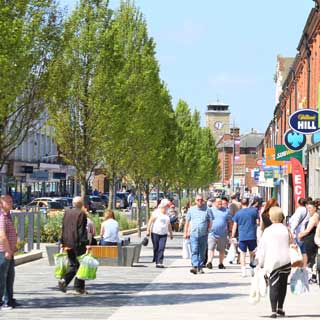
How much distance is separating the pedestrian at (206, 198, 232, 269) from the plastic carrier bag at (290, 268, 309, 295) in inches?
395

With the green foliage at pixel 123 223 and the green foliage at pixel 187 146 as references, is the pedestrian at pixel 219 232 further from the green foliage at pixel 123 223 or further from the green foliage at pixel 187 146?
the green foliage at pixel 187 146

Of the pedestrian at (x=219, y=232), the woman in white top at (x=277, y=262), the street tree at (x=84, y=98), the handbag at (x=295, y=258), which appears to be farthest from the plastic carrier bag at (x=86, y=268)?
the street tree at (x=84, y=98)

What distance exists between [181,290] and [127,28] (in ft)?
77.1

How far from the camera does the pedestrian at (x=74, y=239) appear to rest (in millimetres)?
18047

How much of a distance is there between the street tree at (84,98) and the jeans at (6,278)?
14.7 metres

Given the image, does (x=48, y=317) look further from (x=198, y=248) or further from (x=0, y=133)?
(x=198, y=248)

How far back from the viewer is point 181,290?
19188 millimetres

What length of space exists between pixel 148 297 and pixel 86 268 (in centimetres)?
120

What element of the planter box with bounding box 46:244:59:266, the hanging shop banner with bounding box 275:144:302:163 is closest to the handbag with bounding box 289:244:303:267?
the planter box with bounding box 46:244:59:266

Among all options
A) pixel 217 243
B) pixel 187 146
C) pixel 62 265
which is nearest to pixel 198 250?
pixel 217 243

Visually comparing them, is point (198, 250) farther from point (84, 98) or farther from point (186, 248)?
point (84, 98)

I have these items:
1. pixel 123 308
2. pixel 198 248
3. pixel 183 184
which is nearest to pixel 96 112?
pixel 198 248

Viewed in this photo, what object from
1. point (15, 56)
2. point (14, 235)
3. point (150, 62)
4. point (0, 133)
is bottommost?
point (14, 235)

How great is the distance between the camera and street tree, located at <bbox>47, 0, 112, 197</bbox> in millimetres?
30891
